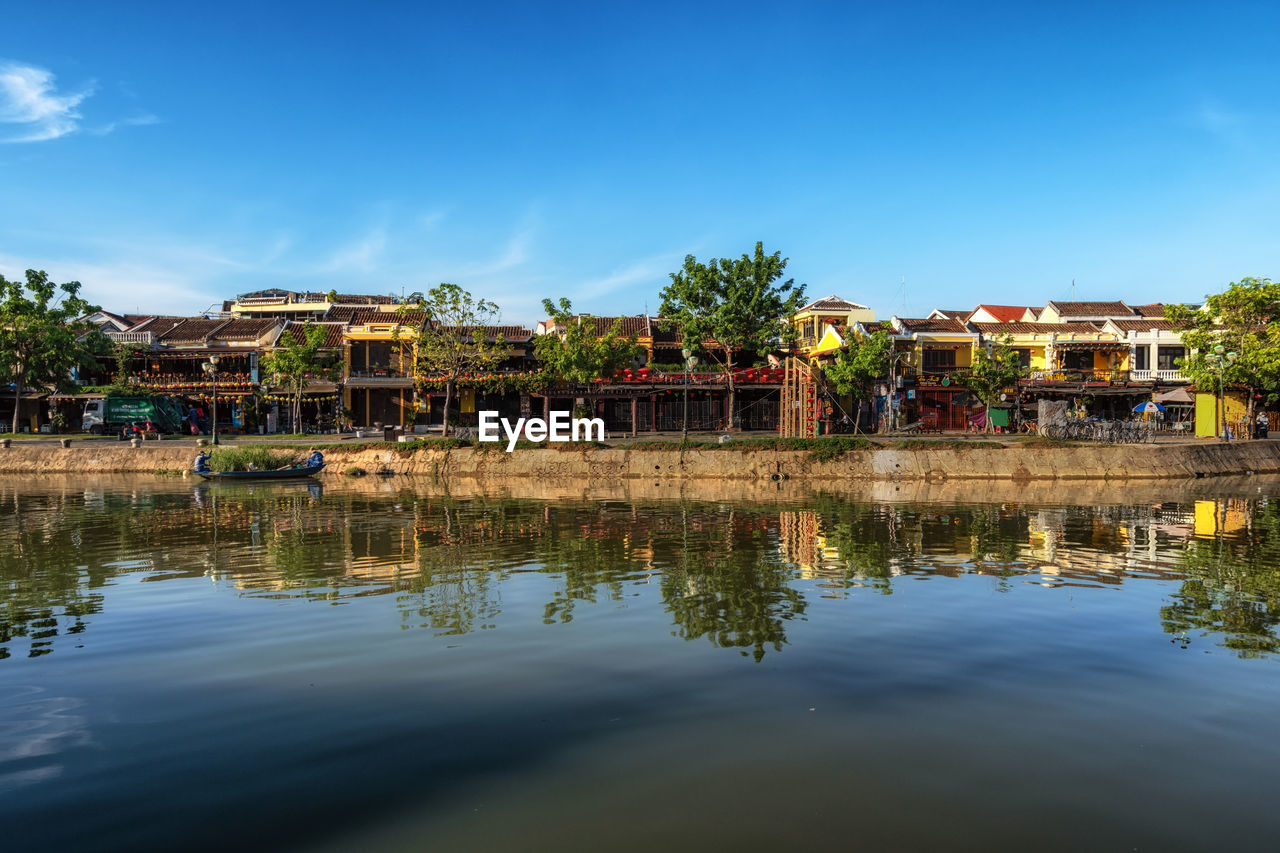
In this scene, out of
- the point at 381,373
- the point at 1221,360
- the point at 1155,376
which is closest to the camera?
the point at 1221,360

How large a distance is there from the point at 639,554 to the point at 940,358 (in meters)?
48.2

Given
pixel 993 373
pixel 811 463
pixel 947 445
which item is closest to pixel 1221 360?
pixel 993 373

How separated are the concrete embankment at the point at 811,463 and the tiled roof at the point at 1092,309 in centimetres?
2335

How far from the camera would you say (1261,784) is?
6148 mm

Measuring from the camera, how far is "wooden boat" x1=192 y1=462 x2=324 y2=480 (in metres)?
37.3

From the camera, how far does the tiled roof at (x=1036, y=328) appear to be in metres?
60.1

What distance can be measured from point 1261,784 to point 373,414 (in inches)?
2268

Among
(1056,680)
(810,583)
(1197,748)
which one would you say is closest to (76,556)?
(810,583)

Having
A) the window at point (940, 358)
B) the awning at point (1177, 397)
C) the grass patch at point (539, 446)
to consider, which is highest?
the window at point (940, 358)

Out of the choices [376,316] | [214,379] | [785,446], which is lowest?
[785,446]

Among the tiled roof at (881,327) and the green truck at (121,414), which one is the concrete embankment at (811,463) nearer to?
the green truck at (121,414)

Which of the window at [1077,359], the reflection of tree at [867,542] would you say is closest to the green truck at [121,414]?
the reflection of tree at [867,542]

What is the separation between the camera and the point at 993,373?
51594 millimetres

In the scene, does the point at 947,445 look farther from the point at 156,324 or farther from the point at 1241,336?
the point at 156,324
